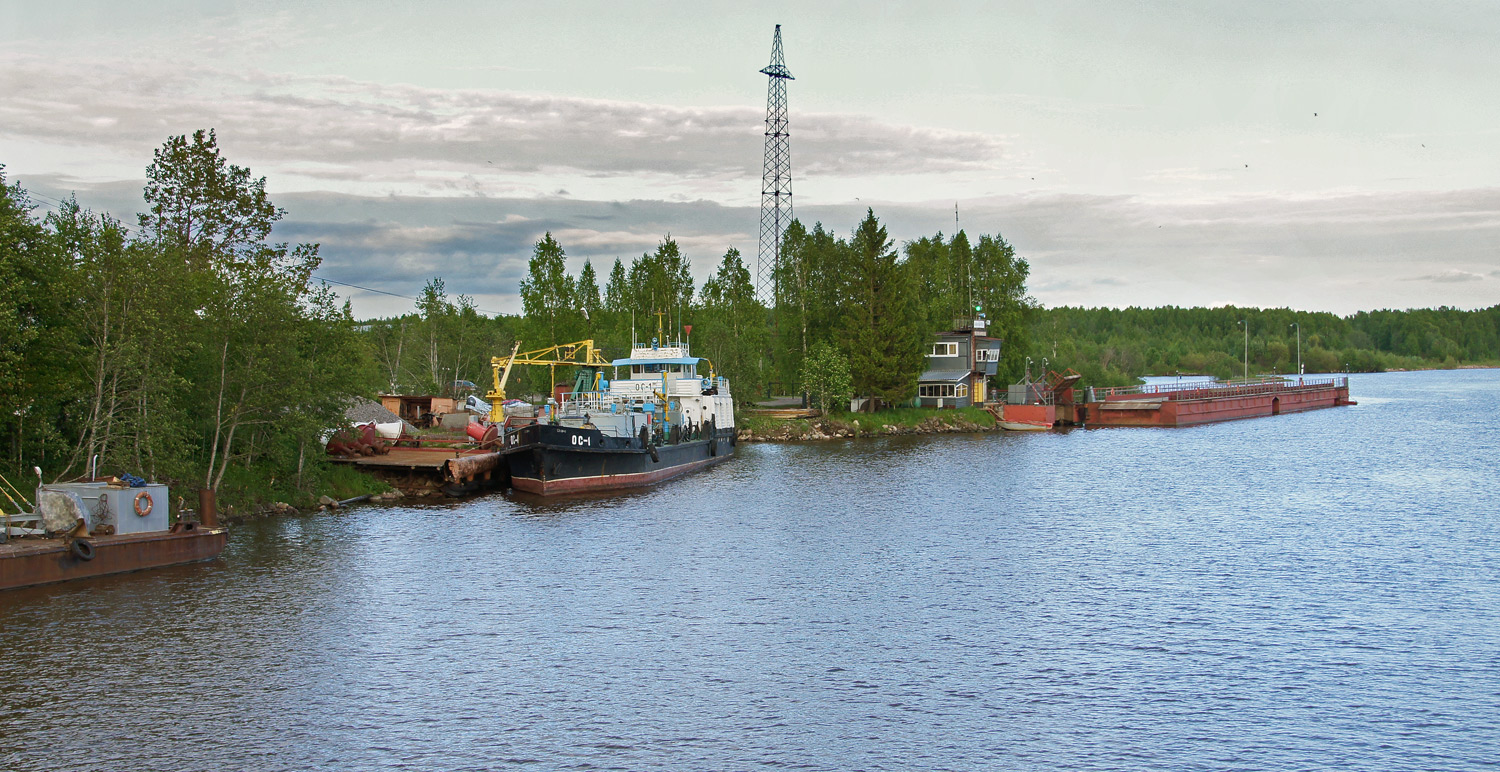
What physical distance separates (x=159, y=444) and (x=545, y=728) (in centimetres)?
2249

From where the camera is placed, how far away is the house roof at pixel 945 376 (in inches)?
3794

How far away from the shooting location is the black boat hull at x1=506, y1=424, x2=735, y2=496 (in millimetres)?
46469

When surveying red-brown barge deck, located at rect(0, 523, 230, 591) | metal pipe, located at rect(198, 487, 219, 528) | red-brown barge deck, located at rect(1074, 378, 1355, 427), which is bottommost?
red-brown barge deck, located at rect(0, 523, 230, 591)

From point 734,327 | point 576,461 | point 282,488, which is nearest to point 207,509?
point 282,488

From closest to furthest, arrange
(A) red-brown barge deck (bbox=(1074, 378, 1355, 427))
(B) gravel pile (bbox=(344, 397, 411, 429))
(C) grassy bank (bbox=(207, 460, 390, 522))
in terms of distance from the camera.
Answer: (C) grassy bank (bbox=(207, 460, 390, 522))
(B) gravel pile (bbox=(344, 397, 411, 429))
(A) red-brown barge deck (bbox=(1074, 378, 1355, 427))

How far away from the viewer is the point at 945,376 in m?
96.8

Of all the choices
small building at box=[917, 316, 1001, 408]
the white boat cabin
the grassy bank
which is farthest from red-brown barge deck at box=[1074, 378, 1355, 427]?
the grassy bank

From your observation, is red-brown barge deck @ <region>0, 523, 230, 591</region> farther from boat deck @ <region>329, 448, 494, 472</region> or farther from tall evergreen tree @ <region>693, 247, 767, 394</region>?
tall evergreen tree @ <region>693, 247, 767, 394</region>

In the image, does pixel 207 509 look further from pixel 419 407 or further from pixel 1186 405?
pixel 1186 405

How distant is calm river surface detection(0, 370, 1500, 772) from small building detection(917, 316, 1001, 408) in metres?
54.8

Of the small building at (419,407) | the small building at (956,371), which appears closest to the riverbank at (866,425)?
the small building at (956,371)

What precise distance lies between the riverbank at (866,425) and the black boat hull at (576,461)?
29.3 m

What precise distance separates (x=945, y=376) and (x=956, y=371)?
1.55m

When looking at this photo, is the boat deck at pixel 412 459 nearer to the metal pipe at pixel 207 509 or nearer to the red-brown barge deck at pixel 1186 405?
the metal pipe at pixel 207 509
